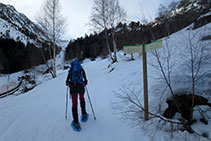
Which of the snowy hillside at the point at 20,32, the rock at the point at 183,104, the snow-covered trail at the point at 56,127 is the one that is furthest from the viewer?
the snowy hillside at the point at 20,32

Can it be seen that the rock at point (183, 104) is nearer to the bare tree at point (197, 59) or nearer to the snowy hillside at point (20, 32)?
the bare tree at point (197, 59)

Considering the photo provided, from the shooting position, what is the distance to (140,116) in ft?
6.84

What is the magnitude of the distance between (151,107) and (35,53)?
3022cm

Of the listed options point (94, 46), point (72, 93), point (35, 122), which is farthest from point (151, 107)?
point (94, 46)

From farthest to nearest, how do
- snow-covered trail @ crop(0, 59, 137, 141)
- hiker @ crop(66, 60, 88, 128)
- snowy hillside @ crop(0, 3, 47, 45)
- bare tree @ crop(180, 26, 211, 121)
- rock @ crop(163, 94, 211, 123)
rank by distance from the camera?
snowy hillside @ crop(0, 3, 47, 45) < hiker @ crop(66, 60, 88, 128) < snow-covered trail @ crop(0, 59, 137, 141) < rock @ crop(163, 94, 211, 123) < bare tree @ crop(180, 26, 211, 121)

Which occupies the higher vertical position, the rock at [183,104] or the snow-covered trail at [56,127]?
the rock at [183,104]

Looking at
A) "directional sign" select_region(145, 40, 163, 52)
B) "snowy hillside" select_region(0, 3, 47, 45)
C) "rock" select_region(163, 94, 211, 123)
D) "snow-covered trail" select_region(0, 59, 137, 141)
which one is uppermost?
"snowy hillside" select_region(0, 3, 47, 45)

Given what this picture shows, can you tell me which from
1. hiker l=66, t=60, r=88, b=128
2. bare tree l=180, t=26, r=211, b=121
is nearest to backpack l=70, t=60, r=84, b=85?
hiker l=66, t=60, r=88, b=128

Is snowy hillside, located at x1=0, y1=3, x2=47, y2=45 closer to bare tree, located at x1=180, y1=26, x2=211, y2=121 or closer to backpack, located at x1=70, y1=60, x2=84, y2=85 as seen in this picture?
backpack, located at x1=70, y1=60, x2=84, y2=85

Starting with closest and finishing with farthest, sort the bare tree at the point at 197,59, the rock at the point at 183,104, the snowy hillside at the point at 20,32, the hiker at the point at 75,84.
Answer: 1. the bare tree at the point at 197,59
2. the rock at the point at 183,104
3. the hiker at the point at 75,84
4. the snowy hillside at the point at 20,32

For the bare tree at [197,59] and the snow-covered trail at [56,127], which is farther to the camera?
the snow-covered trail at [56,127]


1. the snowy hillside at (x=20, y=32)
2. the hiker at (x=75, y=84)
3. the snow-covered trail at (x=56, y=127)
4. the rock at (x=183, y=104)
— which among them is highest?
the snowy hillside at (x=20, y=32)

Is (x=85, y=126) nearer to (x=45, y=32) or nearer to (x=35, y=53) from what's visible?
(x=45, y=32)

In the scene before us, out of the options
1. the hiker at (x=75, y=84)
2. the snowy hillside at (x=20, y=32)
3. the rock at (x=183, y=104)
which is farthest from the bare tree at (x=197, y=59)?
the snowy hillside at (x=20, y=32)
